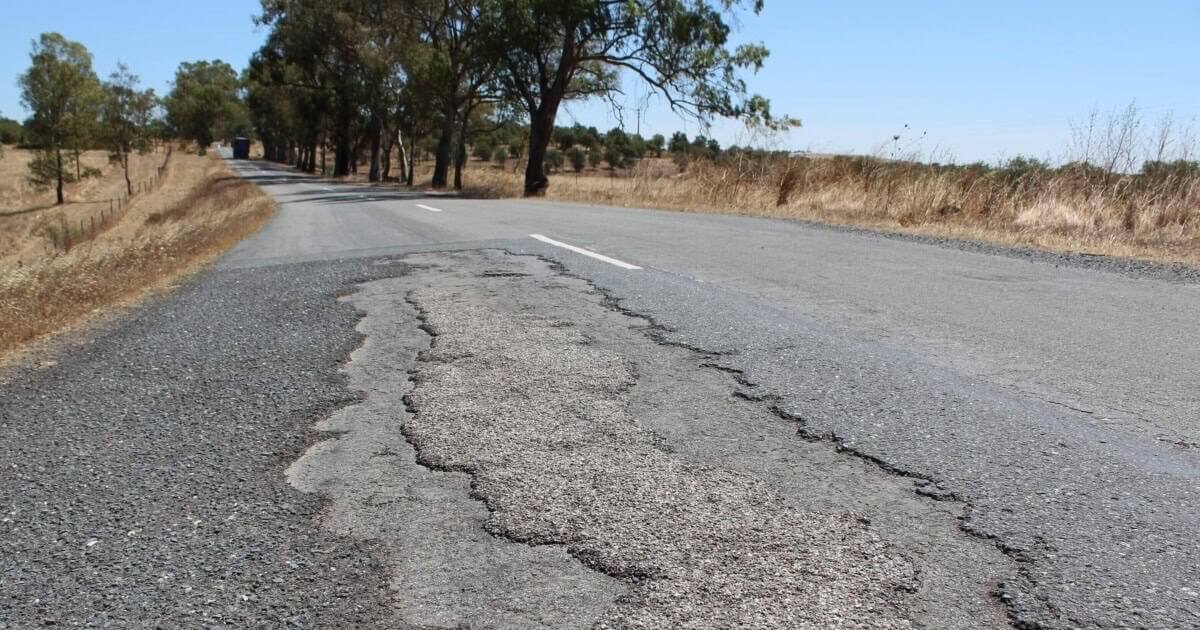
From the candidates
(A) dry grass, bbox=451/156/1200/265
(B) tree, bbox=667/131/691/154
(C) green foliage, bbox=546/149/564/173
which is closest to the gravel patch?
(A) dry grass, bbox=451/156/1200/265

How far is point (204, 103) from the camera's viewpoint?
105m

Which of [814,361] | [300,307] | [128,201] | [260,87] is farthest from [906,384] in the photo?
[260,87]

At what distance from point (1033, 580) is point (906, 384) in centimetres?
188

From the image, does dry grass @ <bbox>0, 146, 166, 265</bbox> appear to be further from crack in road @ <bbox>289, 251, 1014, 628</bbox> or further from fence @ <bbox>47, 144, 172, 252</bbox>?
crack in road @ <bbox>289, 251, 1014, 628</bbox>

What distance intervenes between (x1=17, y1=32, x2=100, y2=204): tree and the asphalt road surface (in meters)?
41.9

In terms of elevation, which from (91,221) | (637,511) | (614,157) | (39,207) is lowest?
(39,207)

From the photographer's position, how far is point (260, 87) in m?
61.2

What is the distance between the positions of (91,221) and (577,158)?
43.0 meters

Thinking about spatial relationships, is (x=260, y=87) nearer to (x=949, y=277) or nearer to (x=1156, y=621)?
(x=949, y=277)

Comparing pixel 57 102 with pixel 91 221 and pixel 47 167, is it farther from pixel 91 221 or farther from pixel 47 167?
pixel 91 221

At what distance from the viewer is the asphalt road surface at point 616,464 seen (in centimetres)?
237

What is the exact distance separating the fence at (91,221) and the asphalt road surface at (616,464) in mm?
21386

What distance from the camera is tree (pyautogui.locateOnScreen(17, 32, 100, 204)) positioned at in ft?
135

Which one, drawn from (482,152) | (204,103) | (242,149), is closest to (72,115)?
(482,152)
